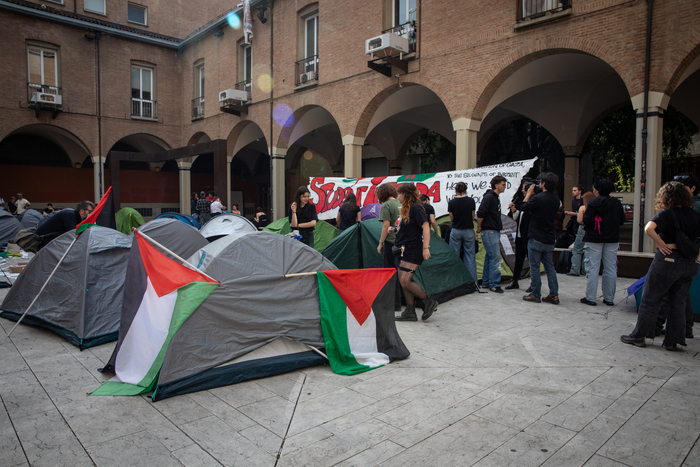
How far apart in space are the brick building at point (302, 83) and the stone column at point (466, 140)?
0.04 metres

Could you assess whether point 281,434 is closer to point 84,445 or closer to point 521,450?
point 84,445

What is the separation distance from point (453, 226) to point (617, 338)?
310 cm

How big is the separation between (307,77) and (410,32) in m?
4.50

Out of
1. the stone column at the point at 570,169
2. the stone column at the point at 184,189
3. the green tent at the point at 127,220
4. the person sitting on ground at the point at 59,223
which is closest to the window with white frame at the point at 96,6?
the stone column at the point at 184,189

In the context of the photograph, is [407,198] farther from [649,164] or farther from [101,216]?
[649,164]

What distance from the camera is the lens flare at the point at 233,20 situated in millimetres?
17769

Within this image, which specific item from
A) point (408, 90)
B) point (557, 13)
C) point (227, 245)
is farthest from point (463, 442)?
point (408, 90)

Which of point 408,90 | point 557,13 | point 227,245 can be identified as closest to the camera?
point 227,245

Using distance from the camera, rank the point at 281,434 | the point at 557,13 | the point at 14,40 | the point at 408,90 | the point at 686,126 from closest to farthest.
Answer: the point at 281,434 → the point at 557,13 → the point at 408,90 → the point at 686,126 → the point at 14,40

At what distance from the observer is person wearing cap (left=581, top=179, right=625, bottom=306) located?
584 centimetres

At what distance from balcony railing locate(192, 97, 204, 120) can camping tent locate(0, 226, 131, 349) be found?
16508 mm

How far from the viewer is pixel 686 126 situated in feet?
47.4

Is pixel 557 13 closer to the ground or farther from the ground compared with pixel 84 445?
farther from the ground

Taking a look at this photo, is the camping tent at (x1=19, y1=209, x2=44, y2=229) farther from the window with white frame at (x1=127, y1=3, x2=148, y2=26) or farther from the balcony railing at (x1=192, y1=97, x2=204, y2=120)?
the window with white frame at (x1=127, y1=3, x2=148, y2=26)
